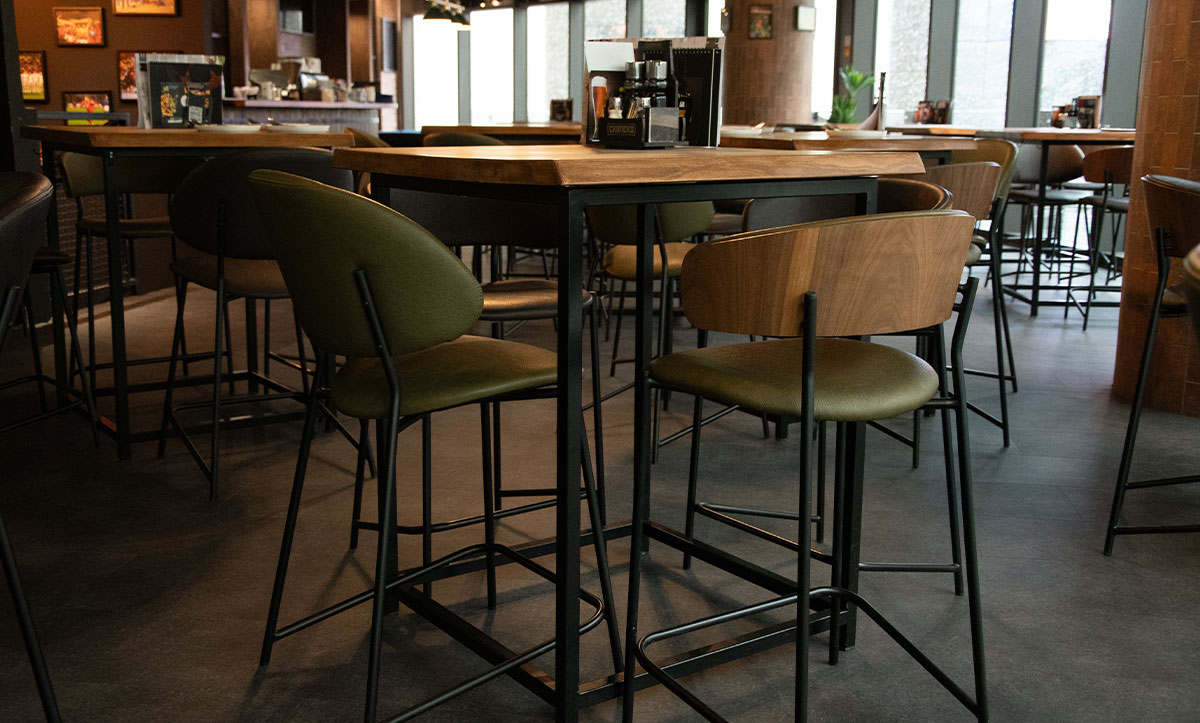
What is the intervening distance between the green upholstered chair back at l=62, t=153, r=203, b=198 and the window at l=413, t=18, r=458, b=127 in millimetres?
11596

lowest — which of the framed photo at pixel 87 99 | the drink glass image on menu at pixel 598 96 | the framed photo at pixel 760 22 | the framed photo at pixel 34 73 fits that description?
the drink glass image on menu at pixel 598 96

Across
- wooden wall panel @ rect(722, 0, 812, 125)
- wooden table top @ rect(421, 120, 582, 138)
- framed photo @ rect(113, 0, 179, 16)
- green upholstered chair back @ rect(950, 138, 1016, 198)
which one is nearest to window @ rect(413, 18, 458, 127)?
framed photo @ rect(113, 0, 179, 16)

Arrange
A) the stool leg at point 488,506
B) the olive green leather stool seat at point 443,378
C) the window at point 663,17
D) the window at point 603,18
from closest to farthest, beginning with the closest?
the olive green leather stool seat at point 443,378 → the stool leg at point 488,506 → the window at point 663,17 → the window at point 603,18

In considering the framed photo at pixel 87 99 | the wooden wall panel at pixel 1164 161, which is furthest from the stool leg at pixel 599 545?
the framed photo at pixel 87 99

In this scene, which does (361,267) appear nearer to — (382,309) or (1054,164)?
(382,309)

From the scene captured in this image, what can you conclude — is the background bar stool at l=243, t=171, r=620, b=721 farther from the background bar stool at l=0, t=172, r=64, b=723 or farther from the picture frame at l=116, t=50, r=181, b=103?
the picture frame at l=116, t=50, r=181, b=103

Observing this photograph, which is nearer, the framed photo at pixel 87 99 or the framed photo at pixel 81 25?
the framed photo at pixel 81 25

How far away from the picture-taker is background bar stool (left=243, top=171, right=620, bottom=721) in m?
1.59

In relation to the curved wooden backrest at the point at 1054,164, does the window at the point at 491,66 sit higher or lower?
higher

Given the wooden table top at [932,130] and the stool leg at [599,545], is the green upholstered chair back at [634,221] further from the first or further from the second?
the wooden table top at [932,130]

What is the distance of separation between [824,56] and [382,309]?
9.34m

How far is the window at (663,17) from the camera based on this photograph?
40.9 feet

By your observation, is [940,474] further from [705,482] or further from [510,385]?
[510,385]

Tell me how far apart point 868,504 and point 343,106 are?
355 inches
